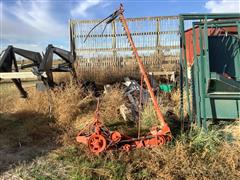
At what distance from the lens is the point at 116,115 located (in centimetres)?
746

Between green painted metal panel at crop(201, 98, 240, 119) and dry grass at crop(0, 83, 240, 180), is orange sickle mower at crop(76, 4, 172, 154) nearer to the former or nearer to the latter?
dry grass at crop(0, 83, 240, 180)

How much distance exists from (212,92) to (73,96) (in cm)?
357

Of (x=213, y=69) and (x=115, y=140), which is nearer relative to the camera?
(x=115, y=140)

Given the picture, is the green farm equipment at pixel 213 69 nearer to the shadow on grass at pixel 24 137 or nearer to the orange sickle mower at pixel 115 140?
the orange sickle mower at pixel 115 140

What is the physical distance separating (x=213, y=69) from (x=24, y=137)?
397 centimetres

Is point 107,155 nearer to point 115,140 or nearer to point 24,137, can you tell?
point 115,140

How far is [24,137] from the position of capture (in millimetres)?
6734

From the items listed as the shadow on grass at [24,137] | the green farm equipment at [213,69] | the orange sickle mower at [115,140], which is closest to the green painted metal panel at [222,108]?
the green farm equipment at [213,69]

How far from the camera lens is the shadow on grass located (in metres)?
5.74

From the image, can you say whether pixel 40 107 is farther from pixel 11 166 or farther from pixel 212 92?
pixel 212 92

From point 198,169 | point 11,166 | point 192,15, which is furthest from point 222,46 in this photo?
point 11,166

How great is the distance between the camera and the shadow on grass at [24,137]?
18.8 ft

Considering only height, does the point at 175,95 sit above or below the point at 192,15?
below

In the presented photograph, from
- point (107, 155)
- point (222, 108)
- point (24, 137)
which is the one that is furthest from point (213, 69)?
point (24, 137)
